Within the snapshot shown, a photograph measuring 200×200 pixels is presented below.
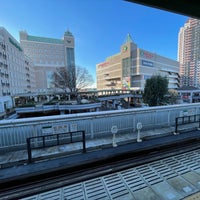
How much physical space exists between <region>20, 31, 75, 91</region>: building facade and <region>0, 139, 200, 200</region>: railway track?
60.8 meters

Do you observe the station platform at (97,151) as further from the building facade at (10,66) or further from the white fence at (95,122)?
the building facade at (10,66)

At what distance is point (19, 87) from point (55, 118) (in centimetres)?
3801

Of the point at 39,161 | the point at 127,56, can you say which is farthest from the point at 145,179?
the point at 127,56

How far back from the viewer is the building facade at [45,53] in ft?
201

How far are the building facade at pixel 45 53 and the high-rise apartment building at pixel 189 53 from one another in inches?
2678

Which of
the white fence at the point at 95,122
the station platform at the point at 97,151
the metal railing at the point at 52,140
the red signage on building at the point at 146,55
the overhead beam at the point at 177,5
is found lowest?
the station platform at the point at 97,151

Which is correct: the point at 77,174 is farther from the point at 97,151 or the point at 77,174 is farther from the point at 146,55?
the point at 146,55

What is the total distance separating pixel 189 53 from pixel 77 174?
317ft

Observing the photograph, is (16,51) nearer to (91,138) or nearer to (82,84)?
(82,84)

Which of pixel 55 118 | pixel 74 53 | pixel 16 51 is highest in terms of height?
pixel 74 53

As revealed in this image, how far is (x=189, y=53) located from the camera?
74.5 meters

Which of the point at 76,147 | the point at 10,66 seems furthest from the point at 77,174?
the point at 10,66

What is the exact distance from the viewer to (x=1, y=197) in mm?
2514

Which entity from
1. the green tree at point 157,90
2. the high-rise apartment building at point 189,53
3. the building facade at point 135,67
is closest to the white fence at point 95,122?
the green tree at point 157,90
